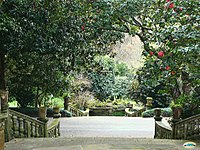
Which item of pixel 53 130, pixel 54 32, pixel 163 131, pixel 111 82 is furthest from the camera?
pixel 111 82

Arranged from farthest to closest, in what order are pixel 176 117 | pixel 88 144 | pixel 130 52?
1. pixel 130 52
2. pixel 176 117
3. pixel 88 144

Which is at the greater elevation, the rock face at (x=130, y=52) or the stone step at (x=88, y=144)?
the rock face at (x=130, y=52)

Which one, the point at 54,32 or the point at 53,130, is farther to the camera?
the point at 53,130

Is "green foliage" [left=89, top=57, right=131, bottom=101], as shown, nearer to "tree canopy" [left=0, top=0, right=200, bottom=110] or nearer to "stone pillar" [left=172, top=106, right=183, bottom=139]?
"tree canopy" [left=0, top=0, right=200, bottom=110]

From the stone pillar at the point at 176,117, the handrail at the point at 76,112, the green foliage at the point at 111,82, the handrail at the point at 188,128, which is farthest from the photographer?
the green foliage at the point at 111,82

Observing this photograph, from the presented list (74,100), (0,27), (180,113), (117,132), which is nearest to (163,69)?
(180,113)

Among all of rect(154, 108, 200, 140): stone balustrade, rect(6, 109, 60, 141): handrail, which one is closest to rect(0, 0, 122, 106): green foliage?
rect(6, 109, 60, 141): handrail

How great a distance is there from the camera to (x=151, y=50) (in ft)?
→ 26.9

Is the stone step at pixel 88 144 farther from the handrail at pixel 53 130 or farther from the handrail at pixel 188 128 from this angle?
the handrail at pixel 53 130

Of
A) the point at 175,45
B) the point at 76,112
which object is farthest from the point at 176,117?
the point at 76,112

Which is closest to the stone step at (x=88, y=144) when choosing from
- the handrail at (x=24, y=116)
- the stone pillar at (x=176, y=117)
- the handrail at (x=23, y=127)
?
the handrail at (x=23, y=127)

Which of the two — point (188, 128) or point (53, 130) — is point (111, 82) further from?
point (188, 128)

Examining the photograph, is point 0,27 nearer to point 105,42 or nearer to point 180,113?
point 105,42

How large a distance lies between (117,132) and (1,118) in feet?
24.8
